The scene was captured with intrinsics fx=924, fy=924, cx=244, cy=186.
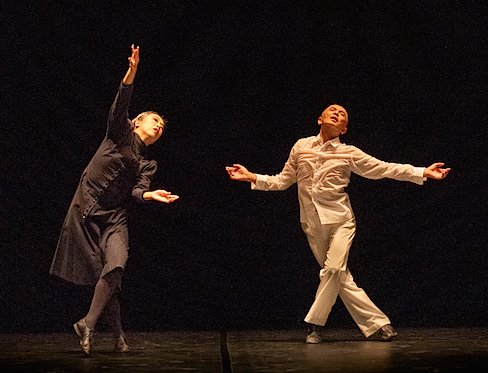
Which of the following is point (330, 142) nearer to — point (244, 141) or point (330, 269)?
point (330, 269)

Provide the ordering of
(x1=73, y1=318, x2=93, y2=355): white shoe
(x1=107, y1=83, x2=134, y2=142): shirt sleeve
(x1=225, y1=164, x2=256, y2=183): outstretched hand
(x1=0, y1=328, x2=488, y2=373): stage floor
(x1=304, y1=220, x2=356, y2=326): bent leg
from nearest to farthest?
1. (x1=0, y1=328, x2=488, y2=373): stage floor
2. (x1=73, y1=318, x2=93, y2=355): white shoe
3. (x1=107, y1=83, x2=134, y2=142): shirt sleeve
4. (x1=304, y1=220, x2=356, y2=326): bent leg
5. (x1=225, y1=164, x2=256, y2=183): outstretched hand

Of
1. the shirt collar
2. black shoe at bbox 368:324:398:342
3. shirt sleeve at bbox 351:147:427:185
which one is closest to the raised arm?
the shirt collar

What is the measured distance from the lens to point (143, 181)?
4352 mm

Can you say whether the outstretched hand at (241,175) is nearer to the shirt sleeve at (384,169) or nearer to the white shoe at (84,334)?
the shirt sleeve at (384,169)

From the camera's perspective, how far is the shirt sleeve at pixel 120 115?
13.3 feet

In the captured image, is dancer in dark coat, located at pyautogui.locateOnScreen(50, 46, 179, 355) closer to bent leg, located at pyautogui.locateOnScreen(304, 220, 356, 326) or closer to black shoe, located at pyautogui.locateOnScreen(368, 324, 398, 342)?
bent leg, located at pyautogui.locateOnScreen(304, 220, 356, 326)

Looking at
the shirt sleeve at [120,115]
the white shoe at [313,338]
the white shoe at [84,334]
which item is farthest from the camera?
the white shoe at [313,338]

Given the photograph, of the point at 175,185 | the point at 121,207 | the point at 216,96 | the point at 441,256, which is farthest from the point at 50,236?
the point at 441,256

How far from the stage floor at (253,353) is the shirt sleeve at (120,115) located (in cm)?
99

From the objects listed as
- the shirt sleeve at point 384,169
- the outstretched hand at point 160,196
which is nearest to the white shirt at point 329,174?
the shirt sleeve at point 384,169

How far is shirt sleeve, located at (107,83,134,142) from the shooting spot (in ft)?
13.3

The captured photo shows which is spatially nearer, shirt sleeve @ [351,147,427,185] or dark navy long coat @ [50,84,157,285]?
dark navy long coat @ [50,84,157,285]

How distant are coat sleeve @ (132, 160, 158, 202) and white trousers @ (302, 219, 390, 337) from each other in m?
1.00

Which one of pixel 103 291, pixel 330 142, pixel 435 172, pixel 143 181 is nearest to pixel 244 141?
pixel 330 142
